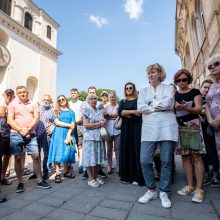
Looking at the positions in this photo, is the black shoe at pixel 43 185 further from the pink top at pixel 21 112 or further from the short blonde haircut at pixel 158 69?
the short blonde haircut at pixel 158 69

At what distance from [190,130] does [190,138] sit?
0.13 metres

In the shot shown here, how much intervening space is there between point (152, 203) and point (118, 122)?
189 centimetres

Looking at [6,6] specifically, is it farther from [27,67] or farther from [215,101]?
[215,101]

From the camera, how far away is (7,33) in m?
18.5

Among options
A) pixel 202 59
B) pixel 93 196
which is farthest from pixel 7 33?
pixel 93 196

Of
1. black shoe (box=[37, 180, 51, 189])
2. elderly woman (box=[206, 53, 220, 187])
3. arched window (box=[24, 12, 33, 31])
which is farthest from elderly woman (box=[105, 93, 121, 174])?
arched window (box=[24, 12, 33, 31])

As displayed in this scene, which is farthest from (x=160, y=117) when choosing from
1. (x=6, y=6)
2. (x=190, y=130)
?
(x=6, y=6)

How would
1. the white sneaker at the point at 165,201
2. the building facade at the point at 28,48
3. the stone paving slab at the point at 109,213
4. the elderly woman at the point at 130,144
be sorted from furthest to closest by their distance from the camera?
the building facade at the point at 28,48, the elderly woman at the point at 130,144, the white sneaker at the point at 165,201, the stone paving slab at the point at 109,213

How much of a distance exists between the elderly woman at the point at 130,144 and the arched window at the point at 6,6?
67.6ft

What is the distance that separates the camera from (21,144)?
378cm

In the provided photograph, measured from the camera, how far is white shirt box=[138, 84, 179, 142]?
297 cm

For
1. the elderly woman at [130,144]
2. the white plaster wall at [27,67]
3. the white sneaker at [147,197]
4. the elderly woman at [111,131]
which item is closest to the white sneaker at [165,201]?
the white sneaker at [147,197]

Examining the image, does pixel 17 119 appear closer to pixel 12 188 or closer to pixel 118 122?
pixel 12 188

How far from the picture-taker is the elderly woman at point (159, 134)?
2965 mm
